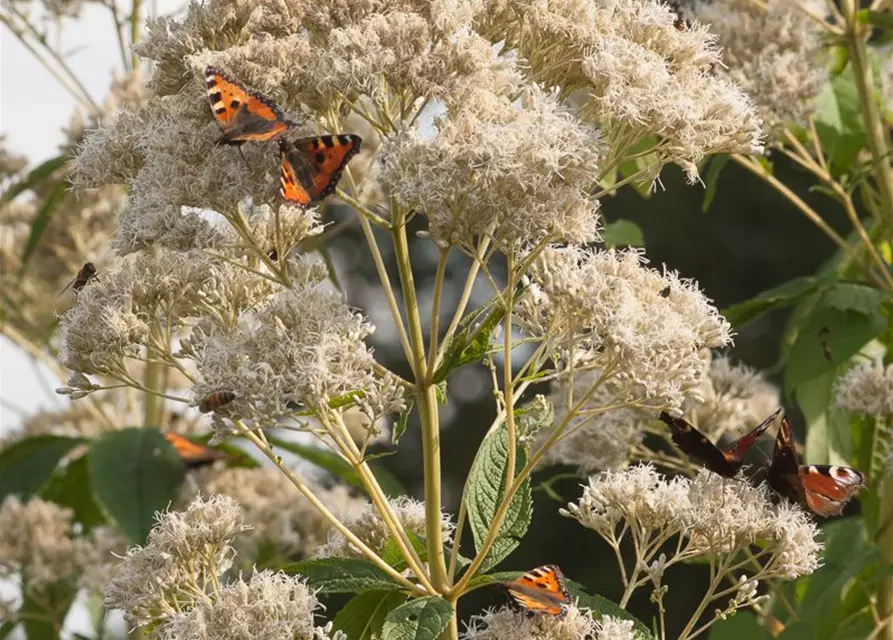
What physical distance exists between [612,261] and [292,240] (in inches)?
23.2

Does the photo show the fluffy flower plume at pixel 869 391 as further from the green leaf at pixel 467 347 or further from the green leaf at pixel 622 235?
the green leaf at pixel 467 347

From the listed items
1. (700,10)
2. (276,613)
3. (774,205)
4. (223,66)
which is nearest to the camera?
(276,613)

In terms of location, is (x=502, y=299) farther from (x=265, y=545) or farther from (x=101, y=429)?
(x=101, y=429)

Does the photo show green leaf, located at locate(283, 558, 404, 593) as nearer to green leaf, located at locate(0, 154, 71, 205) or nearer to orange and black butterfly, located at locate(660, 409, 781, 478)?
orange and black butterfly, located at locate(660, 409, 781, 478)

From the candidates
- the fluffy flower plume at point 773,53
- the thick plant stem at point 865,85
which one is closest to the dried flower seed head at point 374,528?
the fluffy flower plume at point 773,53

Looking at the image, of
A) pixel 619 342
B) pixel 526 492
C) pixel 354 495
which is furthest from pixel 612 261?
pixel 354 495

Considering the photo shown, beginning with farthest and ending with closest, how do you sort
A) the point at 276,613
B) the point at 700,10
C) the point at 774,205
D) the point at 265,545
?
the point at 774,205, the point at 265,545, the point at 700,10, the point at 276,613

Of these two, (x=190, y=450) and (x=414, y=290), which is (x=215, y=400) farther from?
(x=190, y=450)

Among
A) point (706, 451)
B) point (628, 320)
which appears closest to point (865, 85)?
point (706, 451)

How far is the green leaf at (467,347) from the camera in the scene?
99.5 inches

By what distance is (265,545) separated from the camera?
4961 millimetres

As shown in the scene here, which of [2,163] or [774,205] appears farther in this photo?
[774,205]

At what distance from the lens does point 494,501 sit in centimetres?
263

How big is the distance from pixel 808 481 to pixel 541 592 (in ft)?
2.05
